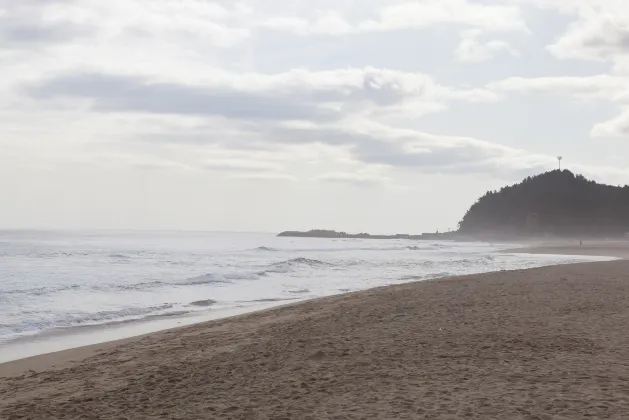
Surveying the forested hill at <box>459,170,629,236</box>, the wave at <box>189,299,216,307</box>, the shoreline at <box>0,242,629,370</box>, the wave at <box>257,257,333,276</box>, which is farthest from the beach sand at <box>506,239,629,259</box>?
the forested hill at <box>459,170,629,236</box>

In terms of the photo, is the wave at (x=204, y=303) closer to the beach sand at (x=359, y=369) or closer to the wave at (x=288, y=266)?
the beach sand at (x=359, y=369)

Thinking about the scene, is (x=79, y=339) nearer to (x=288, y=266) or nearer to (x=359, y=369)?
(x=359, y=369)

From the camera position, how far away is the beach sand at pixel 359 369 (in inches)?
213

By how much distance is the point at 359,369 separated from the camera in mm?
6828

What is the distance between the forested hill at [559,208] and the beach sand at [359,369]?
378ft

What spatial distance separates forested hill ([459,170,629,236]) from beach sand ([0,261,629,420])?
378 ft

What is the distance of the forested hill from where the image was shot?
12231cm

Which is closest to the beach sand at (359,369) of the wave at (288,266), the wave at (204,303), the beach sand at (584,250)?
the wave at (204,303)

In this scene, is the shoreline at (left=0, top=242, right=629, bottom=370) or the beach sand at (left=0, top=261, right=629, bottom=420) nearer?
the beach sand at (left=0, top=261, right=629, bottom=420)

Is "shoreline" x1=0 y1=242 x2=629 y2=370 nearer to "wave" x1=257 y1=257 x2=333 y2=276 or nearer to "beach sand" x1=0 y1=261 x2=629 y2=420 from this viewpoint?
"beach sand" x1=0 y1=261 x2=629 y2=420

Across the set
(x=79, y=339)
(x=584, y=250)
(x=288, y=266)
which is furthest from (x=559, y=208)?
(x=79, y=339)

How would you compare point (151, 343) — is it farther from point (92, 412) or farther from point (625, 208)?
point (625, 208)

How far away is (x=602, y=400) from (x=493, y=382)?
102 centimetres

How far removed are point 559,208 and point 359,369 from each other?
130 m
